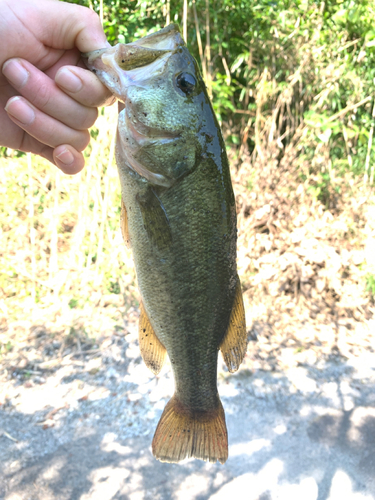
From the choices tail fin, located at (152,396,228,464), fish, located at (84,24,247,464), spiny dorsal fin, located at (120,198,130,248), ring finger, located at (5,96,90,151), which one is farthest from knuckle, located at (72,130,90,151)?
tail fin, located at (152,396,228,464)

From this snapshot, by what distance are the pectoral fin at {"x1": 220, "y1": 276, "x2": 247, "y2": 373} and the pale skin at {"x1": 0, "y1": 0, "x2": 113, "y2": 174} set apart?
36.7 inches

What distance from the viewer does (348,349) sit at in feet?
15.8

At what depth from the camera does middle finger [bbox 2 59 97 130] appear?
1527 millimetres

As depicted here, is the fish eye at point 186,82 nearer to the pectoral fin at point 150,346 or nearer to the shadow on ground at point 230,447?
the pectoral fin at point 150,346

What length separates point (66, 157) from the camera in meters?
1.76

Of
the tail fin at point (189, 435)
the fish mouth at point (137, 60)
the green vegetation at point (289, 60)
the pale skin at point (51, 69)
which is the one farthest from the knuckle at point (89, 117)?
the green vegetation at point (289, 60)

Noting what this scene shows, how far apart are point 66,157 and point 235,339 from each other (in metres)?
1.02

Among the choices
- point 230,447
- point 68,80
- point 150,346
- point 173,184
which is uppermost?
point 68,80

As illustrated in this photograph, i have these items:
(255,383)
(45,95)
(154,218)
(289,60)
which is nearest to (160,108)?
(154,218)

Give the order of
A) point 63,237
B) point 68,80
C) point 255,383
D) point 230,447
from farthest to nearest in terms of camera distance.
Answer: point 63,237, point 255,383, point 230,447, point 68,80

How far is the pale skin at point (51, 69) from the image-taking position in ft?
5.01

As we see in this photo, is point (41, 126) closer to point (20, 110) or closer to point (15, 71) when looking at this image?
point (20, 110)

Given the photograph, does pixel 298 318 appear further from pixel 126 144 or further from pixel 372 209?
pixel 126 144

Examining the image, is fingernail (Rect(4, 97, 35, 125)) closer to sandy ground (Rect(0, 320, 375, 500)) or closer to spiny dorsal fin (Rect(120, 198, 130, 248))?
spiny dorsal fin (Rect(120, 198, 130, 248))
